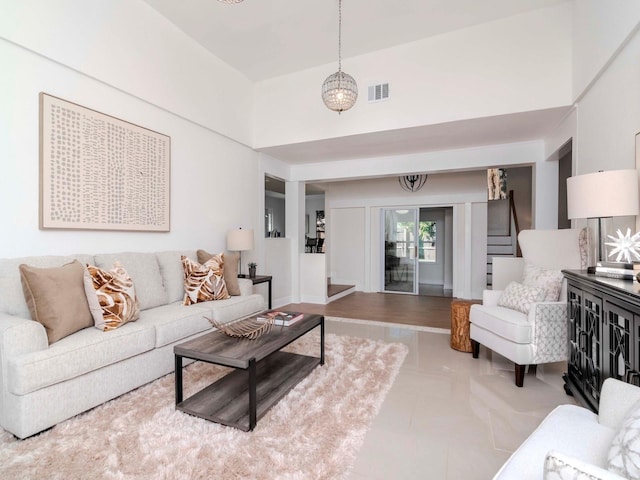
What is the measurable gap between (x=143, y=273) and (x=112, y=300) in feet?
2.27

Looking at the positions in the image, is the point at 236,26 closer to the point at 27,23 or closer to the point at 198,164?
the point at 198,164

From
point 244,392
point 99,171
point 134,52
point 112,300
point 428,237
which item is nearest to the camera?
point 244,392

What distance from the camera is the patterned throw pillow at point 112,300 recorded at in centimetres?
236

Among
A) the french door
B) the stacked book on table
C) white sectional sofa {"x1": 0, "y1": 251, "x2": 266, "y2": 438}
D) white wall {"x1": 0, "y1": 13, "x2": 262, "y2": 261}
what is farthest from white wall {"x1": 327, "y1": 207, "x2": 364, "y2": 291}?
the stacked book on table

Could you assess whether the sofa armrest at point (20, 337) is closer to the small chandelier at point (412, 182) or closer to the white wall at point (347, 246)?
the white wall at point (347, 246)

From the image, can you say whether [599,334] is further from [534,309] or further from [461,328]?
[461,328]

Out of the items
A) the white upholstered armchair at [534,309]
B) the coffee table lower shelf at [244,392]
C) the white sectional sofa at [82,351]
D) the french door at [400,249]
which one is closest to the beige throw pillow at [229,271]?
the white sectional sofa at [82,351]

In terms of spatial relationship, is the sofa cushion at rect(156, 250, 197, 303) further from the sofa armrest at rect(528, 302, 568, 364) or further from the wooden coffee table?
the sofa armrest at rect(528, 302, 568, 364)


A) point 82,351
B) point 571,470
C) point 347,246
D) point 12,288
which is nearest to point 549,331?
point 571,470

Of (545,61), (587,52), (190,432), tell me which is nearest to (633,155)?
(587,52)

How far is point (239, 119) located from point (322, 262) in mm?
2751

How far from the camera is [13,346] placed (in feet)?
5.96

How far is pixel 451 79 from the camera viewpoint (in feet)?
12.3

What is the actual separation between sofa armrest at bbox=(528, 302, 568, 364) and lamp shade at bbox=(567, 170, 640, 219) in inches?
32.4
